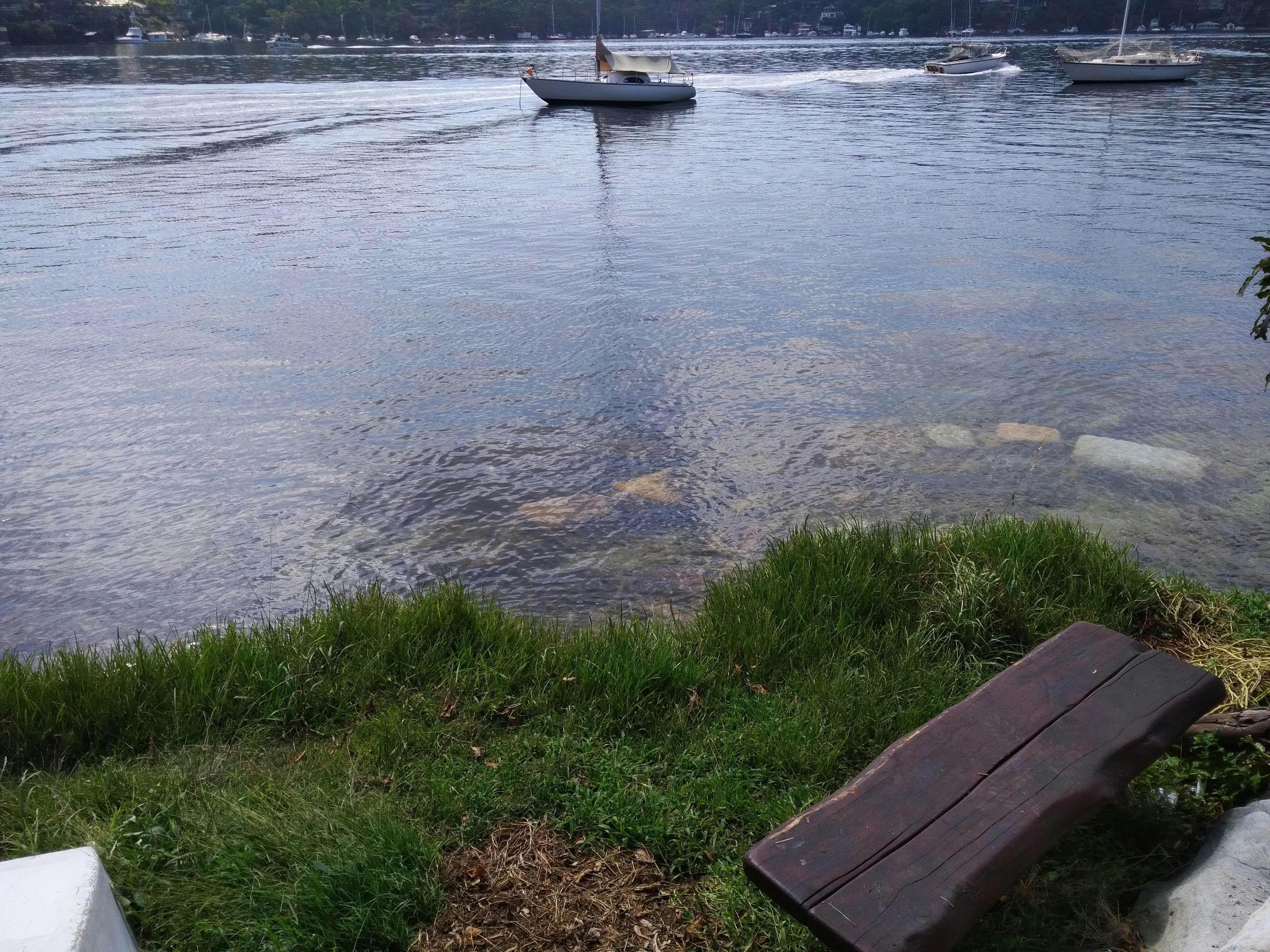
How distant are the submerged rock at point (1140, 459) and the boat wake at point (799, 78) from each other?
51854 millimetres

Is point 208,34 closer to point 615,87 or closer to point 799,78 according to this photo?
point 799,78

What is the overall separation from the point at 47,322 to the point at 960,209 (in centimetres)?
1496

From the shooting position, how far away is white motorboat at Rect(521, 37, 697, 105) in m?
45.1

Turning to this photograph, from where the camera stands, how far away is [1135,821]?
348 cm

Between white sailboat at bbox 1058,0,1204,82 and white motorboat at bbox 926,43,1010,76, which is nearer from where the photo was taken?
white sailboat at bbox 1058,0,1204,82

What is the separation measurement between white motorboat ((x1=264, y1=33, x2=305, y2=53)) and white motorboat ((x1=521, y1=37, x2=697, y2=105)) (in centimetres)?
6815

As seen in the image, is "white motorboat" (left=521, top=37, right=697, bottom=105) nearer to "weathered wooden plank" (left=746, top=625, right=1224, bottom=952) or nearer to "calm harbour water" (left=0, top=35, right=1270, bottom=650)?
"calm harbour water" (left=0, top=35, right=1270, bottom=650)

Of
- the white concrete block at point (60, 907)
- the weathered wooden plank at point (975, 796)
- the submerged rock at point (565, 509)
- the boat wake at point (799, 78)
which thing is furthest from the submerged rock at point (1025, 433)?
the boat wake at point (799, 78)

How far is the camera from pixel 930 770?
10.3ft

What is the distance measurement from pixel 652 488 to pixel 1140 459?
150 inches

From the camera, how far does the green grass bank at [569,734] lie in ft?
10.5

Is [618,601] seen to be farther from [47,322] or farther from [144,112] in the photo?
[144,112]

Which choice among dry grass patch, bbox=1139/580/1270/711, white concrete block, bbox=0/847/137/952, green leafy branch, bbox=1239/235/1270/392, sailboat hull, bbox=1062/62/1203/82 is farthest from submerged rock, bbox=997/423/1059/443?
sailboat hull, bbox=1062/62/1203/82

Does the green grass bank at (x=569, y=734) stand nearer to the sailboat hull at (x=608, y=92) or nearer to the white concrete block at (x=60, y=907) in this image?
the white concrete block at (x=60, y=907)
